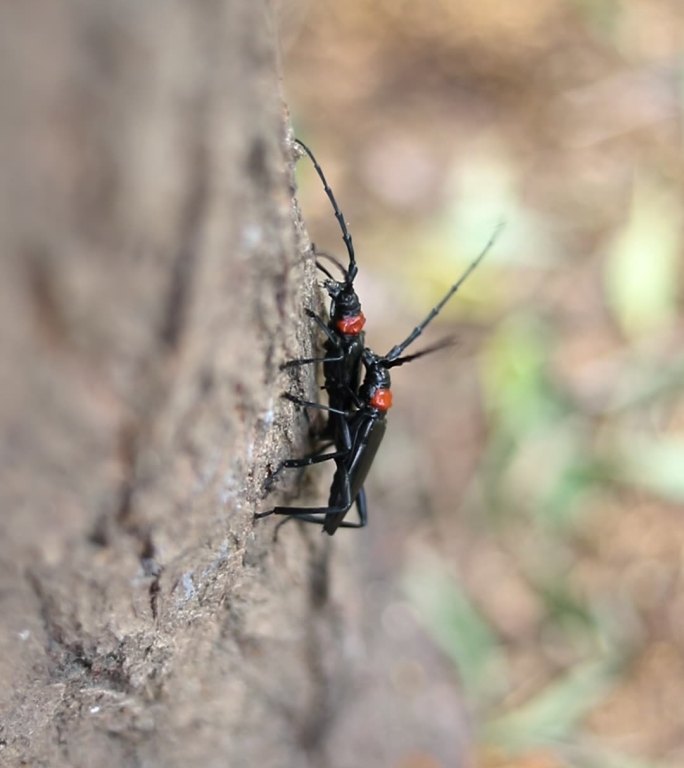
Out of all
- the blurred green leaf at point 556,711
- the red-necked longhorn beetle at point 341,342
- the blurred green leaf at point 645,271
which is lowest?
the blurred green leaf at point 556,711

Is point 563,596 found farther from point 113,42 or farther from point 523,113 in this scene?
A: point 113,42

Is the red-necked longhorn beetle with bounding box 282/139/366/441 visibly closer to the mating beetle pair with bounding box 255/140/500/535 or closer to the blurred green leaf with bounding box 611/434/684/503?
the mating beetle pair with bounding box 255/140/500/535

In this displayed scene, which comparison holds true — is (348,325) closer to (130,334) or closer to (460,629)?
Result: (130,334)

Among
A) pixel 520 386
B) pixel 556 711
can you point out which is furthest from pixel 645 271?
pixel 556 711

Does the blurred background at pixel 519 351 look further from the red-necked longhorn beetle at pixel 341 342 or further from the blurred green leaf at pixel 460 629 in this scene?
the red-necked longhorn beetle at pixel 341 342

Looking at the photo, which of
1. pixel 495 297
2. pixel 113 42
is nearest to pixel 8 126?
pixel 113 42

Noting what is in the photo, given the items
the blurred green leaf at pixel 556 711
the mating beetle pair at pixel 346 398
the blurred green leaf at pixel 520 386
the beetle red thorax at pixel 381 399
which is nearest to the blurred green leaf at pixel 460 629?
the blurred green leaf at pixel 556 711
